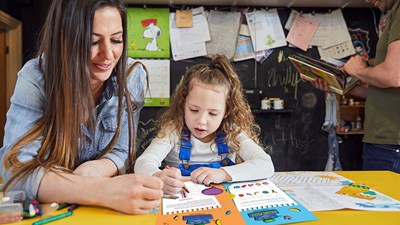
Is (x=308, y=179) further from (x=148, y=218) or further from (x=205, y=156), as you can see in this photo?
(x=148, y=218)

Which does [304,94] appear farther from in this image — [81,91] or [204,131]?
[81,91]

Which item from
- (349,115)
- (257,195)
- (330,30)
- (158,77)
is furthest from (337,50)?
(257,195)

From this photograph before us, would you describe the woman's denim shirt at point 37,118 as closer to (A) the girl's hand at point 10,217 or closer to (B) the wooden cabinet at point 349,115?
(A) the girl's hand at point 10,217

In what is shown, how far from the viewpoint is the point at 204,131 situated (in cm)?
110

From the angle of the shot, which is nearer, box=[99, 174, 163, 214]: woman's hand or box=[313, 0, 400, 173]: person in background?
box=[99, 174, 163, 214]: woman's hand

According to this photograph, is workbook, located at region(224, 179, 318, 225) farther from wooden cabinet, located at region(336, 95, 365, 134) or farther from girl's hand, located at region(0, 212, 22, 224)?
wooden cabinet, located at region(336, 95, 365, 134)

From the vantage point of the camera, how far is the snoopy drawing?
2225mm

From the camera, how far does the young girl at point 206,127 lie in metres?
1.08

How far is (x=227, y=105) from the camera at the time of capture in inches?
46.4

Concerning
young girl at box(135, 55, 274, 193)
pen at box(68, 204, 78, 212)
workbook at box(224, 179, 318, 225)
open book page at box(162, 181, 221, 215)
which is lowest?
pen at box(68, 204, 78, 212)

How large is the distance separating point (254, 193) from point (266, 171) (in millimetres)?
163

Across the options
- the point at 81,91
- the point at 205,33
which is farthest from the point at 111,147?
the point at 205,33

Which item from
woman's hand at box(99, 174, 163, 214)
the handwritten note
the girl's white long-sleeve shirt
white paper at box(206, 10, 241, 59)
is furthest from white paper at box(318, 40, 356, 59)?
woman's hand at box(99, 174, 163, 214)

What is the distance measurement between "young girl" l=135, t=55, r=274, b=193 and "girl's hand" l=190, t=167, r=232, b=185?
17 cm
